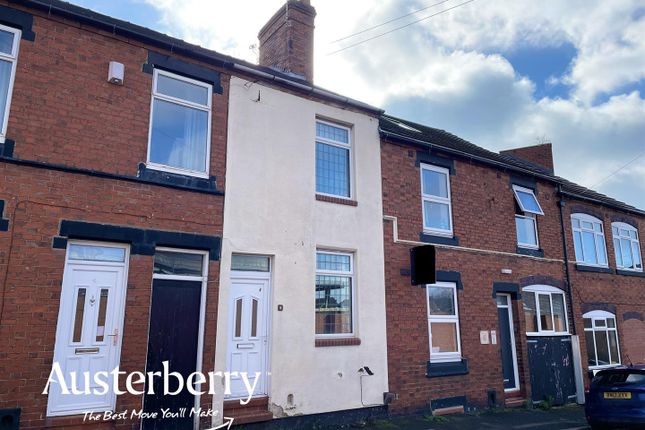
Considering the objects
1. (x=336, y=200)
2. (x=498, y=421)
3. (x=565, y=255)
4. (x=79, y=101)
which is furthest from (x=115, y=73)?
(x=565, y=255)

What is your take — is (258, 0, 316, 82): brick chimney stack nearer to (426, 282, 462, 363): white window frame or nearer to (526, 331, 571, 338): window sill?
(426, 282, 462, 363): white window frame

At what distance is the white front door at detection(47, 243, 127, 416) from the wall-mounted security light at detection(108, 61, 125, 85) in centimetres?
267

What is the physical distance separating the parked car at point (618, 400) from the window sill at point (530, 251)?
3813 mm

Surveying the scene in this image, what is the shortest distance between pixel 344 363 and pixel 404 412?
180cm

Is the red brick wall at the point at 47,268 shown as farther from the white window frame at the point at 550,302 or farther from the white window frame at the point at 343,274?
the white window frame at the point at 550,302

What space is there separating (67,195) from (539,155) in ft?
54.1

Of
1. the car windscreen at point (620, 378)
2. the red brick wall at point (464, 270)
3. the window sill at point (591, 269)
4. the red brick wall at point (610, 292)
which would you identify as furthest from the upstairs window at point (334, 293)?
the window sill at point (591, 269)

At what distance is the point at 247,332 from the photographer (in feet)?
27.3

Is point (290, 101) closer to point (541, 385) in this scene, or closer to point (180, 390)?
point (180, 390)

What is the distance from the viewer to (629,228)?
17.2 metres

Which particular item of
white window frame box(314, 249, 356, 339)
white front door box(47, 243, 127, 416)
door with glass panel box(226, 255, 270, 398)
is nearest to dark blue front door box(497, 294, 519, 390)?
white window frame box(314, 249, 356, 339)

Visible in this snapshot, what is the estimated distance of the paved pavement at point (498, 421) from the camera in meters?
9.17

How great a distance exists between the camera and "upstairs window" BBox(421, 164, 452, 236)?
37.2 feet

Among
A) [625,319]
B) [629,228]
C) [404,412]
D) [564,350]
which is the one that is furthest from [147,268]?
[629,228]
